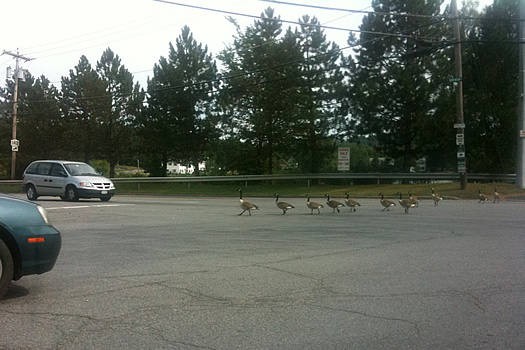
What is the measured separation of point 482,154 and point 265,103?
53.7 ft

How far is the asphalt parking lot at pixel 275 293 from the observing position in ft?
15.0

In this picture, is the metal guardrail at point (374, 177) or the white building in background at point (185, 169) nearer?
the metal guardrail at point (374, 177)

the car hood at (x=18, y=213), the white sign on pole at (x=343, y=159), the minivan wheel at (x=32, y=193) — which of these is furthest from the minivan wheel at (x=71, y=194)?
the car hood at (x=18, y=213)

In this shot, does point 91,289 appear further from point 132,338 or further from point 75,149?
point 75,149

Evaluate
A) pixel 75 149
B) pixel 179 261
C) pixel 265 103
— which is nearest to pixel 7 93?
pixel 75 149

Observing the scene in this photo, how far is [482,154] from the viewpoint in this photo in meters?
36.3

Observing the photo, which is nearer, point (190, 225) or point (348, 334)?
point (348, 334)

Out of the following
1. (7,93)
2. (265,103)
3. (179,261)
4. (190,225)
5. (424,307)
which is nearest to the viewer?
(424,307)

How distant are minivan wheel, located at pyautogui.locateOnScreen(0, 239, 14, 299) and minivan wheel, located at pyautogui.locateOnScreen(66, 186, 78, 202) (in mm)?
17782

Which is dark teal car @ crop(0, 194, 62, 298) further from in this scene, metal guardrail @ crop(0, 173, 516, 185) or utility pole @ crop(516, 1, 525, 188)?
metal guardrail @ crop(0, 173, 516, 185)

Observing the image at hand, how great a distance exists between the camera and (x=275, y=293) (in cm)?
611

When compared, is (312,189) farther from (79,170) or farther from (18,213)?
(18,213)

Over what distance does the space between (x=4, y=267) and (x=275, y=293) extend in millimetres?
3036

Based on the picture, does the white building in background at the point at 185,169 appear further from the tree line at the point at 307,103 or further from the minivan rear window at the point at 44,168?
the minivan rear window at the point at 44,168
